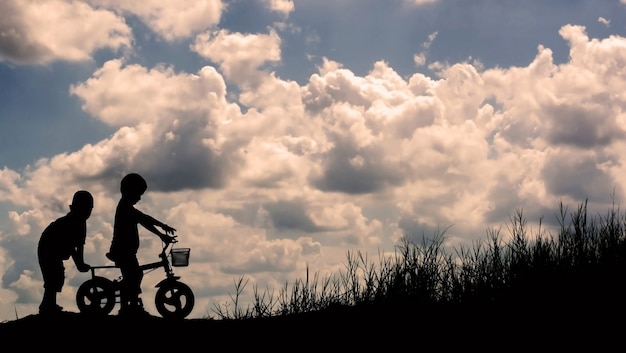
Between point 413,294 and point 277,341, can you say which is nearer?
point 277,341

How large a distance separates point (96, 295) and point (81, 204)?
4.26ft

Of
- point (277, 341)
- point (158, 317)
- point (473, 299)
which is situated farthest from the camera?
point (158, 317)

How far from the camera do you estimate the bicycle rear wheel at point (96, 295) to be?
9977mm

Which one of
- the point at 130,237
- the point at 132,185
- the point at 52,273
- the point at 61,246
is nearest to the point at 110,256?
the point at 130,237

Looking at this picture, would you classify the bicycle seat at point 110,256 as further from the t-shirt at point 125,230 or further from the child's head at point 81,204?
the child's head at point 81,204

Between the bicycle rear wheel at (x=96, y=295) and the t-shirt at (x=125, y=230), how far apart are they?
46 centimetres

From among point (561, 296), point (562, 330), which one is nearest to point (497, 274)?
point (561, 296)

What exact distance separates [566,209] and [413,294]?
2.64 m

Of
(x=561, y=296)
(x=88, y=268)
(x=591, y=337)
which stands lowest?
(x=591, y=337)

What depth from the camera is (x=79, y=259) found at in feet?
33.3

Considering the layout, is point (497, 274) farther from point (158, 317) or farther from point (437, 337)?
point (158, 317)

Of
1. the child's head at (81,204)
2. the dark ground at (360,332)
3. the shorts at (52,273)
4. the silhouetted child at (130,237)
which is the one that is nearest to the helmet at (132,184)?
the silhouetted child at (130,237)

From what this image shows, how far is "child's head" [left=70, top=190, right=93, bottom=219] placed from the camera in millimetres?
10125

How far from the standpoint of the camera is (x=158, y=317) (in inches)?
384
